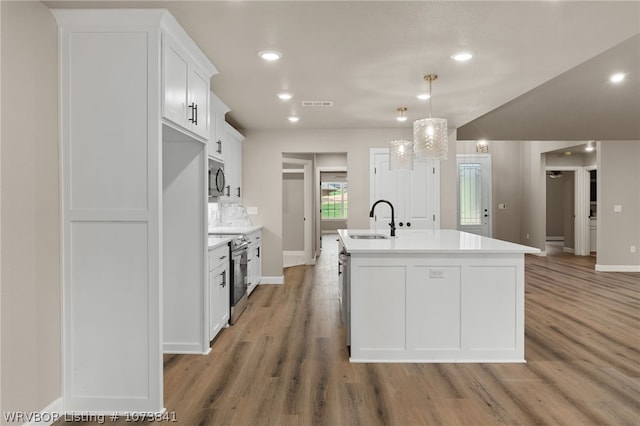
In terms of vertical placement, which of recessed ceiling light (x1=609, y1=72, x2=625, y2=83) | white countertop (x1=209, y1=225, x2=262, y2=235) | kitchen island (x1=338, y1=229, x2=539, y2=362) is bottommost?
kitchen island (x1=338, y1=229, x2=539, y2=362)

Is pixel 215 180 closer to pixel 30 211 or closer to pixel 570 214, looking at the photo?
pixel 30 211

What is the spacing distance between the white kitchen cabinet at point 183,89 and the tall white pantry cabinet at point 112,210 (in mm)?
92

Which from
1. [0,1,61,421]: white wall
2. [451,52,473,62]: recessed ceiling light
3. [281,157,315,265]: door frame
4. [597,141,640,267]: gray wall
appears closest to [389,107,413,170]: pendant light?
[451,52,473,62]: recessed ceiling light

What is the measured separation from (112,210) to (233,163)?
324 centimetres

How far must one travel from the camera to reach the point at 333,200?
1484cm

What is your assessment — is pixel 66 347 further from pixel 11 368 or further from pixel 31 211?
pixel 31 211

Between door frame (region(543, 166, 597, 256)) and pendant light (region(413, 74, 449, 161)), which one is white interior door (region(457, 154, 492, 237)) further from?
pendant light (region(413, 74, 449, 161))

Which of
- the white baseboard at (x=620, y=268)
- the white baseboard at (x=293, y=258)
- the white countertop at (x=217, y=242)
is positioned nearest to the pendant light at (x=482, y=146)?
the white baseboard at (x=620, y=268)

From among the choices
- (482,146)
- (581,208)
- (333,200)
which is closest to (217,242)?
(482,146)

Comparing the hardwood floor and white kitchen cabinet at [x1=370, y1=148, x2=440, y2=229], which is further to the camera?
white kitchen cabinet at [x1=370, y1=148, x2=440, y2=229]

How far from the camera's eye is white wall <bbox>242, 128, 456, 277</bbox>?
20.2 ft

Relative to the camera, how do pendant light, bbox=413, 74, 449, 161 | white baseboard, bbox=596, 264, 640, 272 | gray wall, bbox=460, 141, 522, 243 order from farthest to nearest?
gray wall, bbox=460, 141, 522, 243 → white baseboard, bbox=596, 264, 640, 272 → pendant light, bbox=413, 74, 449, 161

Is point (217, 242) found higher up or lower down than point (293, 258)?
higher up

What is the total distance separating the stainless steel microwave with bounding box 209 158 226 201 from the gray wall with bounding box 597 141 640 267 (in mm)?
7106
